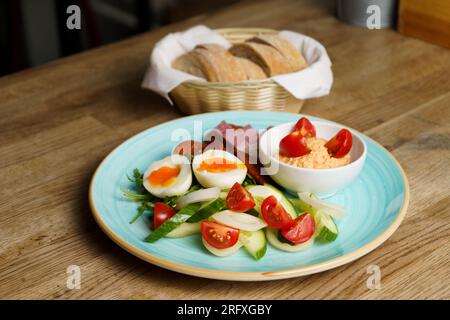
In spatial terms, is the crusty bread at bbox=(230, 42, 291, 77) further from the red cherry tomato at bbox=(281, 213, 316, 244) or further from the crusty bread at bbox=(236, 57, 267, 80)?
the red cherry tomato at bbox=(281, 213, 316, 244)

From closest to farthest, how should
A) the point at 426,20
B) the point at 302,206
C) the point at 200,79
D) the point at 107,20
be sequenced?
1. the point at 302,206
2. the point at 200,79
3. the point at 426,20
4. the point at 107,20

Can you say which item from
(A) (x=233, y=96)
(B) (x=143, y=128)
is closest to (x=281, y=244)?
(A) (x=233, y=96)

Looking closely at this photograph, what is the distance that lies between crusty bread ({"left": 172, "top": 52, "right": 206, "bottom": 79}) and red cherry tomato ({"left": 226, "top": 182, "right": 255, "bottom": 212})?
0.53 meters

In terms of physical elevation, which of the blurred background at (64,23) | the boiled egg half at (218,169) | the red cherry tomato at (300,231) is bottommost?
the blurred background at (64,23)

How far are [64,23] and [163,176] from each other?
211cm

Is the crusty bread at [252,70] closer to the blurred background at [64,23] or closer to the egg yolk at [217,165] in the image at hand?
the egg yolk at [217,165]

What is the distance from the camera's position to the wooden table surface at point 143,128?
1011 mm

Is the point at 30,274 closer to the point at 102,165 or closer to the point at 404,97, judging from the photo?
the point at 102,165

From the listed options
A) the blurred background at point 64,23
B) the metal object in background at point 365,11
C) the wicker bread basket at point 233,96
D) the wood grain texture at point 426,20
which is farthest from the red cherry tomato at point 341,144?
the blurred background at point 64,23

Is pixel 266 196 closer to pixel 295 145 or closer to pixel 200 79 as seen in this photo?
pixel 295 145


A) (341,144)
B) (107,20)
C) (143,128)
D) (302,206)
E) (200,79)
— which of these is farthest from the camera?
(107,20)

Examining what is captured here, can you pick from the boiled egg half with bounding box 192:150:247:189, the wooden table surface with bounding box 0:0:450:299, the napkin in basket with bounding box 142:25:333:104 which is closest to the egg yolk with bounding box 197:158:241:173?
the boiled egg half with bounding box 192:150:247:189

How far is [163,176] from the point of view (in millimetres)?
1165

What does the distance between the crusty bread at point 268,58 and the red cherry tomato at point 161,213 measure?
55 cm
